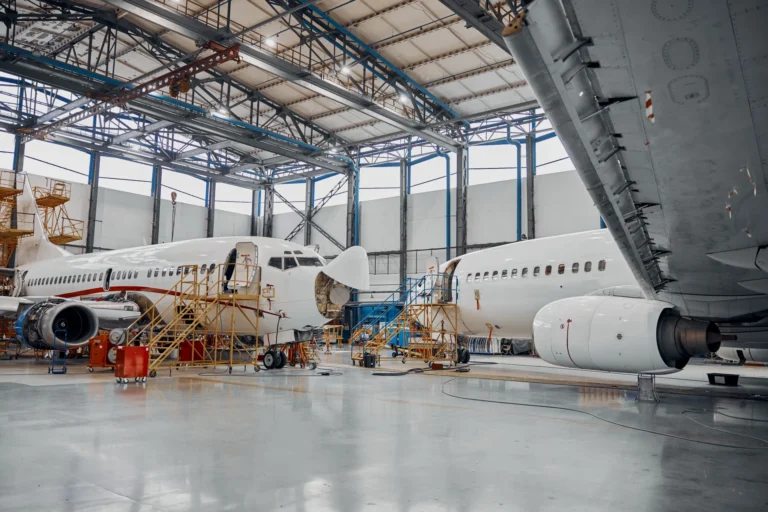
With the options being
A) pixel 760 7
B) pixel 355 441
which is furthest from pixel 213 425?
pixel 760 7

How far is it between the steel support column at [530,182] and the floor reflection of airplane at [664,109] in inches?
981

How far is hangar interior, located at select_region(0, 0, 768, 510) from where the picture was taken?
4504mm

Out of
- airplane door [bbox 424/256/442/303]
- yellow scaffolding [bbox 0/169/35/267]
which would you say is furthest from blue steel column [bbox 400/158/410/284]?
yellow scaffolding [bbox 0/169/35/267]

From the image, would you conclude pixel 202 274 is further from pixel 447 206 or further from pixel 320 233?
pixel 320 233

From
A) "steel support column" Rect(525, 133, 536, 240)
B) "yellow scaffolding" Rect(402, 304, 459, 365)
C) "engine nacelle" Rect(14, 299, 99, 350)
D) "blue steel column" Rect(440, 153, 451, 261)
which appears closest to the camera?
"engine nacelle" Rect(14, 299, 99, 350)

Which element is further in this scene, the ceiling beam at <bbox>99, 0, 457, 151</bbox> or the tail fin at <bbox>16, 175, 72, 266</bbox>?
the tail fin at <bbox>16, 175, 72, 266</bbox>

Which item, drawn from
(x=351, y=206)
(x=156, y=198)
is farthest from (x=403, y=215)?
(x=156, y=198)

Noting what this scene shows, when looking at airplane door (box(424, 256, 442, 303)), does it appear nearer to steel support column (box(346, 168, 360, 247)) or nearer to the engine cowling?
the engine cowling

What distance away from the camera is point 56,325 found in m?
13.8

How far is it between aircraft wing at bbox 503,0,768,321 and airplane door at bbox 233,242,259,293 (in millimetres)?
11390

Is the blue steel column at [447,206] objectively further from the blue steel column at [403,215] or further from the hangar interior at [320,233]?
the blue steel column at [403,215]

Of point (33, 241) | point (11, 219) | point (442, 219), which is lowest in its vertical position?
point (33, 241)

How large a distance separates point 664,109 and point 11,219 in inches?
1358

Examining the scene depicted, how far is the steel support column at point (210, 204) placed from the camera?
41094 mm
